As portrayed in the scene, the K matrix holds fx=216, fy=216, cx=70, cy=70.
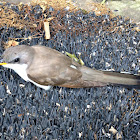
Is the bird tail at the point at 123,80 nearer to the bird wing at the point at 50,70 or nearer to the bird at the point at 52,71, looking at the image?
the bird at the point at 52,71

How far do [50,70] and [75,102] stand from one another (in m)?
0.49

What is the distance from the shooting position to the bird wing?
98.1 inches

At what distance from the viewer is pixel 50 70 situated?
2.50m

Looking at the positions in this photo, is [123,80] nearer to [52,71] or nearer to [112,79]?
[112,79]

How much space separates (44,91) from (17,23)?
1.43 metres

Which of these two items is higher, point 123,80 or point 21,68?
point 21,68

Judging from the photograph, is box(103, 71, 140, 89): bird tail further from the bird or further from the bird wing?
the bird wing

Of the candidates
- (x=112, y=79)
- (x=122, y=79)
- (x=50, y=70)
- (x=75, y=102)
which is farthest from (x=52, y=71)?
(x=122, y=79)

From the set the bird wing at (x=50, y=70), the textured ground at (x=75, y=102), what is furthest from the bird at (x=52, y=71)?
the textured ground at (x=75, y=102)

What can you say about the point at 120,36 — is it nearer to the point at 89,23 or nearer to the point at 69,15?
the point at 89,23

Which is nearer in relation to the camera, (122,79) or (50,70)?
(50,70)

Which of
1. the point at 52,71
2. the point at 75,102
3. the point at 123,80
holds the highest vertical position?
the point at 52,71

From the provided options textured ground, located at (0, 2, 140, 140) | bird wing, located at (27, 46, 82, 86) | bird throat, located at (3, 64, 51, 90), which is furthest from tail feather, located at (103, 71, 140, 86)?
bird throat, located at (3, 64, 51, 90)

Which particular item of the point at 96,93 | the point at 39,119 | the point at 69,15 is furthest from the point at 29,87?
the point at 69,15
